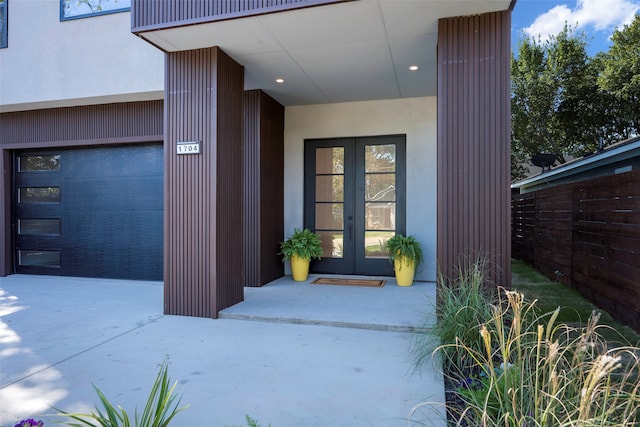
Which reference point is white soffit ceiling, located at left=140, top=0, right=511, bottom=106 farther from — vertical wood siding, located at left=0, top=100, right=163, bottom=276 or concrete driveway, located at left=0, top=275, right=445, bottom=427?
concrete driveway, located at left=0, top=275, right=445, bottom=427

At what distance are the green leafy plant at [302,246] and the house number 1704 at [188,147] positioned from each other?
237 centimetres

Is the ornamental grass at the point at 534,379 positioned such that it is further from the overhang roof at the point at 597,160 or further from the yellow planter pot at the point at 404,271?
the overhang roof at the point at 597,160

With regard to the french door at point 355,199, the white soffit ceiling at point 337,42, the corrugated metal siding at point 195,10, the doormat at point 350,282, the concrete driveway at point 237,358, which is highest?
the corrugated metal siding at point 195,10

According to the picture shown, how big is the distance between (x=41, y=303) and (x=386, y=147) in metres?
5.19

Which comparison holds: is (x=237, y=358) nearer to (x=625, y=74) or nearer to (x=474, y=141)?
(x=474, y=141)

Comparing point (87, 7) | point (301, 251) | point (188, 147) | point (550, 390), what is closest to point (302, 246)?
point (301, 251)

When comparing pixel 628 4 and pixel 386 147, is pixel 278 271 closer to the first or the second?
pixel 386 147

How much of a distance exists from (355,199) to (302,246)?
1181 millimetres

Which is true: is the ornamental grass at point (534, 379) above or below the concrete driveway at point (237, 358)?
above

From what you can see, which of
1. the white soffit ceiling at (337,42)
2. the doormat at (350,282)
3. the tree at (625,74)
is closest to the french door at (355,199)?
the doormat at (350,282)

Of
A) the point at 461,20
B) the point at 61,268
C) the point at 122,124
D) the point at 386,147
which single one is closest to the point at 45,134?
the point at 122,124

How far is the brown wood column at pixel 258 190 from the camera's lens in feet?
18.7

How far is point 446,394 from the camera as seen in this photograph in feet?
8.32

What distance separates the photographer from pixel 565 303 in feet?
16.0
